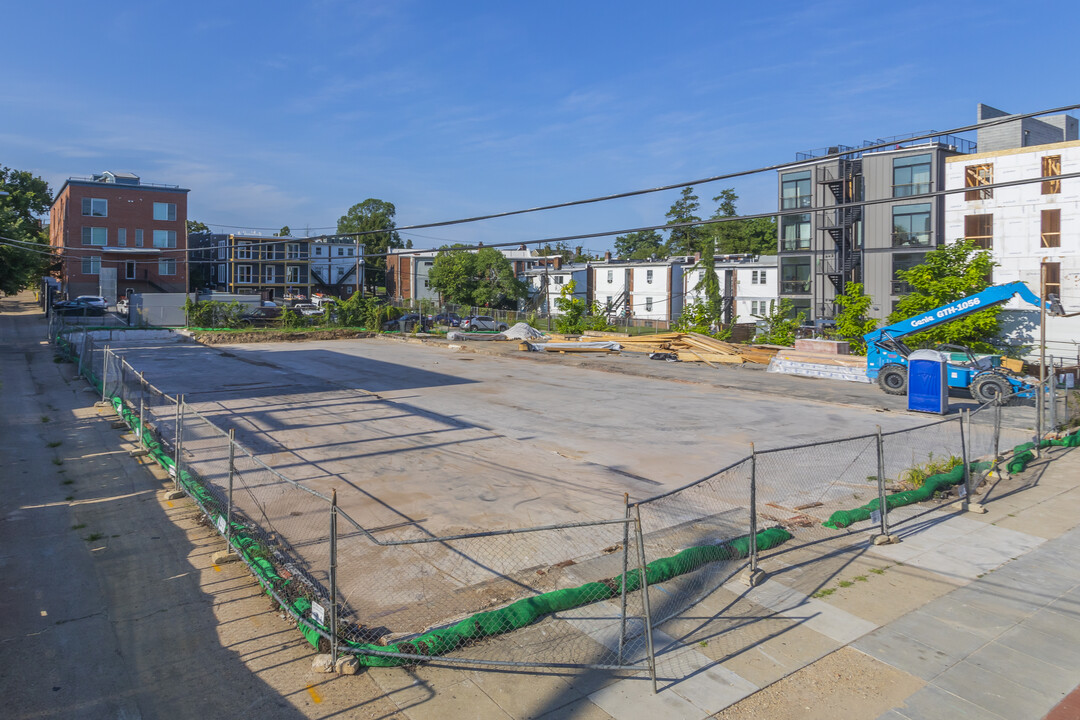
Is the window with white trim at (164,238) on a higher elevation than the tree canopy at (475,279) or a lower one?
higher

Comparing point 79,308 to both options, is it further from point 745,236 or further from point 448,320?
point 745,236

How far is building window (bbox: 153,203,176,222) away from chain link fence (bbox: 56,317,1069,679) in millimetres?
61719

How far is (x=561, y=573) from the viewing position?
8.71m

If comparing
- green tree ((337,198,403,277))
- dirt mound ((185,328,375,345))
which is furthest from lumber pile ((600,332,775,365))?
green tree ((337,198,403,277))

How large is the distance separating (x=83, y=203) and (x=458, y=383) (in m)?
55.6

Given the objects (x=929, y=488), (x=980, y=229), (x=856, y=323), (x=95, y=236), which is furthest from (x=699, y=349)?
(x=95, y=236)

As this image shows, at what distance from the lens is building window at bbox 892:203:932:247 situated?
42812 mm

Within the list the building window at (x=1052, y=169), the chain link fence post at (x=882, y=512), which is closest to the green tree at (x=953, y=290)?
the building window at (x=1052, y=169)

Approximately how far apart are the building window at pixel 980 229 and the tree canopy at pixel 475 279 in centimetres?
4441

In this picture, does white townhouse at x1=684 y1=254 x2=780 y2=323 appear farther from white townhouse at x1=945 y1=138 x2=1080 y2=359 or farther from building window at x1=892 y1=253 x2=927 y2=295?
white townhouse at x1=945 y1=138 x2=1080 y2=359

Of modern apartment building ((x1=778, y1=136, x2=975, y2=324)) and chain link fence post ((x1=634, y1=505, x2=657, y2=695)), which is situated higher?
modern apartment building ((x1=778, y1=136, x2=975, y2=324))

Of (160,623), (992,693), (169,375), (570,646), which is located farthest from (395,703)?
(169,375)

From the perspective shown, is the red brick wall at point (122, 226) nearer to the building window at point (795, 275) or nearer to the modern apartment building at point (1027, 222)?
the building window at point (795, 275)

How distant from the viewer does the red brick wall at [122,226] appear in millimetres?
64125
